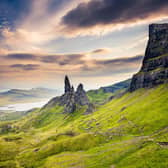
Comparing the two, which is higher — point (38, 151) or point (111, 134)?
point (111, 134)

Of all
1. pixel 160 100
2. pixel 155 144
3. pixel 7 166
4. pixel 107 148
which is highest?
pixel 160 100

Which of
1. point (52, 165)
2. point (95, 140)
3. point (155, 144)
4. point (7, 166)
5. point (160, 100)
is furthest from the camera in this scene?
point (160, 100)

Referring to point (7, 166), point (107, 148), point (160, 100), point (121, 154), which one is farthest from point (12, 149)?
point (160, 100)

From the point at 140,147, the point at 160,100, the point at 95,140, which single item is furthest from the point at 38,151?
the point at 160,100

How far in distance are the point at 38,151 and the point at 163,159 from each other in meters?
114

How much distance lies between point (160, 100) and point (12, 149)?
183 meters

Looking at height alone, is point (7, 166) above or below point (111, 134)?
below

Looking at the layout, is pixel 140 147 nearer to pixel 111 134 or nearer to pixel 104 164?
pixel 104 164

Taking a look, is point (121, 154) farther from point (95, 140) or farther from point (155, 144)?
point (95, 140)

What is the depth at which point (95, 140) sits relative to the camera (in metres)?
141

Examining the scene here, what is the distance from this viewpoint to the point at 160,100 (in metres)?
173

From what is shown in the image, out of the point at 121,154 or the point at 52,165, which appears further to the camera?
the point at 52,165

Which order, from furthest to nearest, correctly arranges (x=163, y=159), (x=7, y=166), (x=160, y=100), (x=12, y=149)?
(x=160, y=100), (x=12, y=149), (x=7, y=166), (x=163, y=159)

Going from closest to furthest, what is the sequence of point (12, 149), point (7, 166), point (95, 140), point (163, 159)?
point (163, 159) < point (7, 166) < point (95, 140) < point (12, 149)
